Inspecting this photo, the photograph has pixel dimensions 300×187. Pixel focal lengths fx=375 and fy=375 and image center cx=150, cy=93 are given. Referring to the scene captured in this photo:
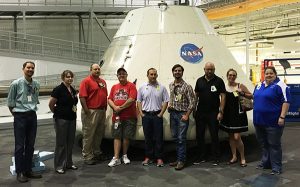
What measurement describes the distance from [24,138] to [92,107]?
1046mm

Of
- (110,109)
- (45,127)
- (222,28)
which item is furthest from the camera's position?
(222,28)

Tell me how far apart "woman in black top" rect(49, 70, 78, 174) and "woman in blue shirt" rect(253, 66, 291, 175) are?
89.1 inches

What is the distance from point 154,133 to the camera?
16.2 feet

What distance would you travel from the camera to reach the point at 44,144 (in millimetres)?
6648

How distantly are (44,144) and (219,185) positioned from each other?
3.67 meters

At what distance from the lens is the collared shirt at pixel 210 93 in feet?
15.8

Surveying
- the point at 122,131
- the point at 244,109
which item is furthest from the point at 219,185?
the point at 122,131

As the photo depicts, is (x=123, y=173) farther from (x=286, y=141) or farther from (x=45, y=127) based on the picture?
(x=45, y=127)

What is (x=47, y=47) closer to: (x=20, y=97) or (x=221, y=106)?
(x=20, y=97)

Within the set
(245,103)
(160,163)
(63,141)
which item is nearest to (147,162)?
(160,163)

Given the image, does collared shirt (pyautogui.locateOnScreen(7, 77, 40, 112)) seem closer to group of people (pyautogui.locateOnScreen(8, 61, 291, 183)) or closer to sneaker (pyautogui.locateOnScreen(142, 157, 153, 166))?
group of people (pyautogui.locateOnScreen(8, 61, 291, 183))

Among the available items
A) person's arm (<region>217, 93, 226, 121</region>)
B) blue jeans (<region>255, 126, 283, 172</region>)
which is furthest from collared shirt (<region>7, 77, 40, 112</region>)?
blue jeans (<region>255, 126, 283, 172</region>)

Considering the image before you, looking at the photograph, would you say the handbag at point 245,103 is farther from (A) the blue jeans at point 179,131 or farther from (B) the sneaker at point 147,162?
(B) the sneaker at point 147,162

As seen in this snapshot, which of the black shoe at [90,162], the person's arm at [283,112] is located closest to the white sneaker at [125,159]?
the black shoe at [90,162]
